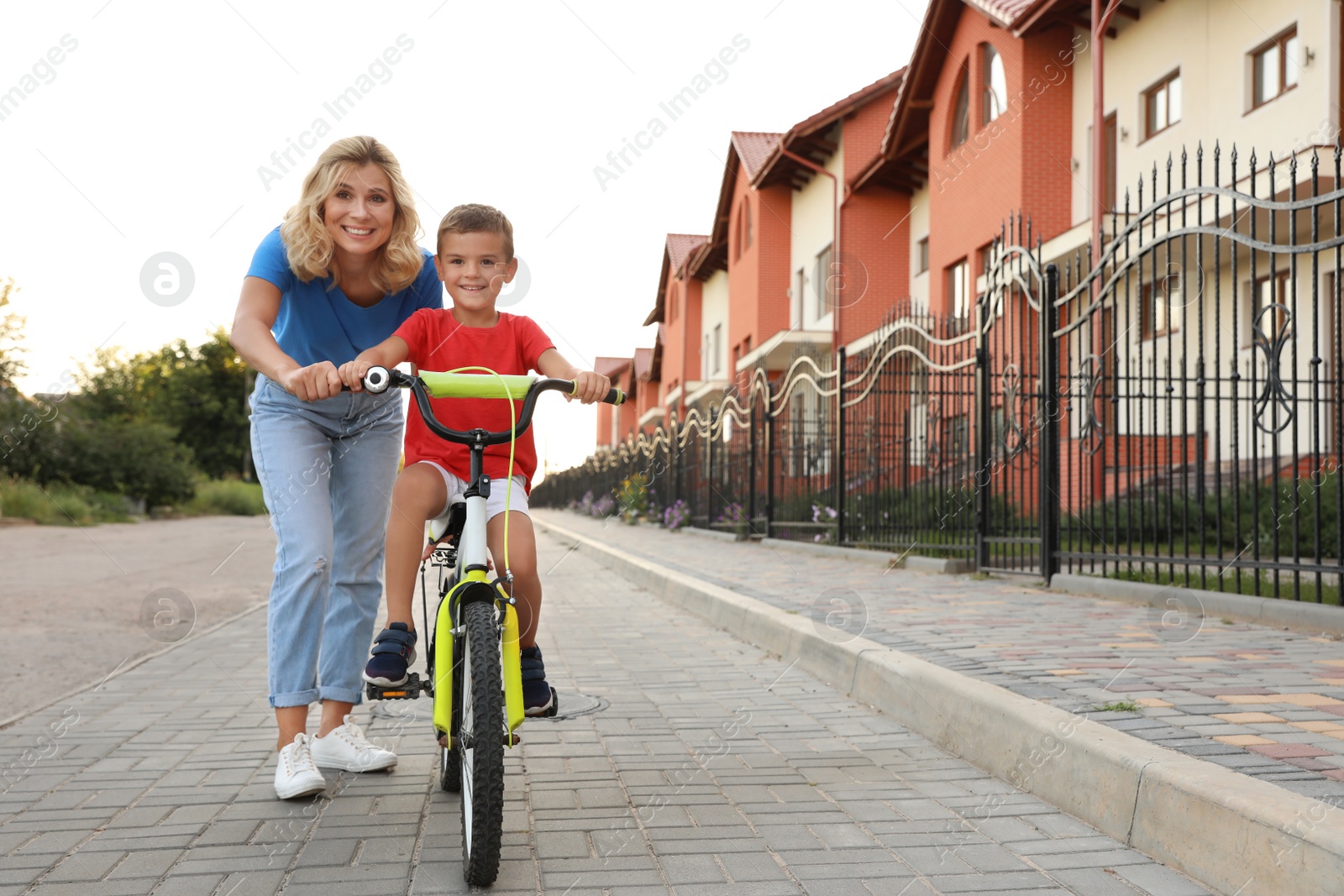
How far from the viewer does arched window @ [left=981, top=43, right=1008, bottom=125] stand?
18547 millimetres

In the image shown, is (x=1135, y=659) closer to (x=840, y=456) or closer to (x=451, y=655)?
(x=451, y=655)

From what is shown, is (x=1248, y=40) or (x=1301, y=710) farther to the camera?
(x=1248, y=40)

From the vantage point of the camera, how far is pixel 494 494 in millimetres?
3273

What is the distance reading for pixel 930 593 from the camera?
28.5 ft

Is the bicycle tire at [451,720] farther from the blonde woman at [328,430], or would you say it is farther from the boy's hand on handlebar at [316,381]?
the boy's hand on handlebar at [316,381]

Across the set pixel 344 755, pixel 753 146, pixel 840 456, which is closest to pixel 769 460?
pixel 840 456

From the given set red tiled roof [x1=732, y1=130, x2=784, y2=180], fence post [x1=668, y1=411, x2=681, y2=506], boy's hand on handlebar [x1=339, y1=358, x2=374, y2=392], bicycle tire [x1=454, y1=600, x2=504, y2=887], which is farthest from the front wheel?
red tiled roof [x1=732, y1=130, x2=784, y2=180]

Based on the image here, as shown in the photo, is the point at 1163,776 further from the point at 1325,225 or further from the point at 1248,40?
the point at 1248,40

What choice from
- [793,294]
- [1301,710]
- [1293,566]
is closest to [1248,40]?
[1293,566]

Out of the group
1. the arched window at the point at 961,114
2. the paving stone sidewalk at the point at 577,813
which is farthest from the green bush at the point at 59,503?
the paving stone sidewalk at the point at 577,813

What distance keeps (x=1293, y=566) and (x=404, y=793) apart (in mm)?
4776

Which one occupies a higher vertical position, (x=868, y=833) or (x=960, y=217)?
(x=960, y=217)

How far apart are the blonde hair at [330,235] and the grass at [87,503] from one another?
48.6 ft

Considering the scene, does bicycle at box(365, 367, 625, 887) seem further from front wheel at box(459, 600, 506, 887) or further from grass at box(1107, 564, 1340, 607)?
grass at box(1107, 564, 1340, 607)
